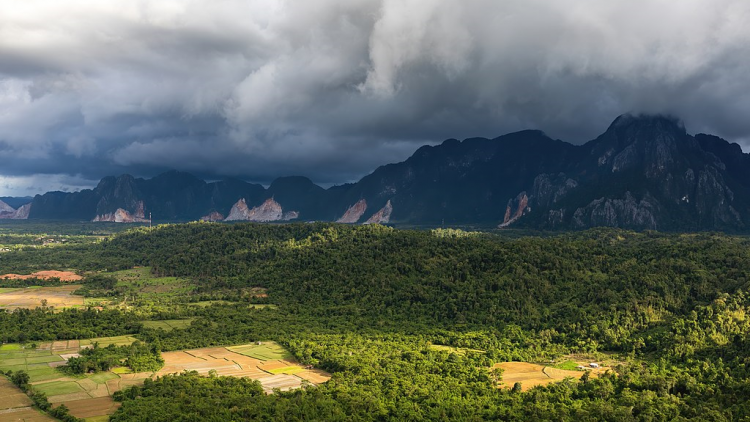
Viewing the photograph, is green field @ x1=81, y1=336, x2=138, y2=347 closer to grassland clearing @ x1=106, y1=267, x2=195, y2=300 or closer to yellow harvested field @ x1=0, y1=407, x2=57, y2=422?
yellow harvested field @ x1=0, y1=407, x2=57, y2=422

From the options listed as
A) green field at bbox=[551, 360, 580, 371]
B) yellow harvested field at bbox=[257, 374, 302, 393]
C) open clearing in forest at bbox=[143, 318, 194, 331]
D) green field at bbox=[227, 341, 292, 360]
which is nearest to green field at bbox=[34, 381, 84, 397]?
yellow harvested field at bbox=[257, 374, 302, 393]

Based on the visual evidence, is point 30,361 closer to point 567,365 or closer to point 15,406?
point 15,406

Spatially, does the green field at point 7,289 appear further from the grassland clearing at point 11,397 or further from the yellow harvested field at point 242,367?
the grassland clearing at point 11,397

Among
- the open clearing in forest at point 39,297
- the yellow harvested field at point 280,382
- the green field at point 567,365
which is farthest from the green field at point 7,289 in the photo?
the green field at point 567,365

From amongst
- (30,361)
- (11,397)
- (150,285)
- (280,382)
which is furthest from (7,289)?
(280,382)

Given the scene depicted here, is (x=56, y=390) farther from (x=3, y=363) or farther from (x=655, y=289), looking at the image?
(x=655, y=289)

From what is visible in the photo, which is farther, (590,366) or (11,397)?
(590,366)
